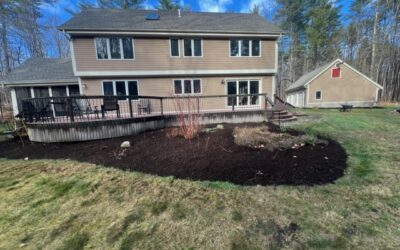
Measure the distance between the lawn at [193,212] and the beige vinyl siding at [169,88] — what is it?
819 cm

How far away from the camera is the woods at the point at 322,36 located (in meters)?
22.1

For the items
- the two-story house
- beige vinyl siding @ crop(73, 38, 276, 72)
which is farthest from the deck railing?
beige vinyl siding @ crop(73, 38, 276, 72)

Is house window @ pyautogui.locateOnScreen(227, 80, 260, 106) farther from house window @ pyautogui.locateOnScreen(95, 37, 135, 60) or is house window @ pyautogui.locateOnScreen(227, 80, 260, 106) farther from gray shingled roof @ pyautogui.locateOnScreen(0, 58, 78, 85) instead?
gray shingled roof @ pyautogui.locateOnScreen(0, 58, 78, 85)

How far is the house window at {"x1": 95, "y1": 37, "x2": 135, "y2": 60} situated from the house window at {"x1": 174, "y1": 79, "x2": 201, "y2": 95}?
11.2 ft

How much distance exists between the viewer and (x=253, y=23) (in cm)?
1388

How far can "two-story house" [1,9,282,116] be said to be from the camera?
37.5 feet

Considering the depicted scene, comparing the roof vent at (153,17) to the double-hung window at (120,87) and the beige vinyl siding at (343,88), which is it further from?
the beige vinyl siding at (343,88)

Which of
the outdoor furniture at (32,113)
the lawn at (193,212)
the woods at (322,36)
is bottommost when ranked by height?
the lawn at (193,212)

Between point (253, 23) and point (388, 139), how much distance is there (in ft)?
36.8

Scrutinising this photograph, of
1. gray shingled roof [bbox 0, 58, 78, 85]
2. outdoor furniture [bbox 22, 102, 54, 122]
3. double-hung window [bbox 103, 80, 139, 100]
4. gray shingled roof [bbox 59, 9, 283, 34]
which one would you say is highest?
gray shingled roof [bbox 59, 9, 283, 34]

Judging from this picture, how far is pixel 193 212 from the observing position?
3053 millimetres

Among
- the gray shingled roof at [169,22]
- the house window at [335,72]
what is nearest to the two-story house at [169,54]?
the gray shingled roof at [169,22]

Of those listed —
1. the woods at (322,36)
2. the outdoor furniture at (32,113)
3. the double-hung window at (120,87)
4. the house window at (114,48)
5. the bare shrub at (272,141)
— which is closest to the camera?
the bare shrub at (272,141)

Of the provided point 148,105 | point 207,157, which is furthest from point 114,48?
point 207,157
